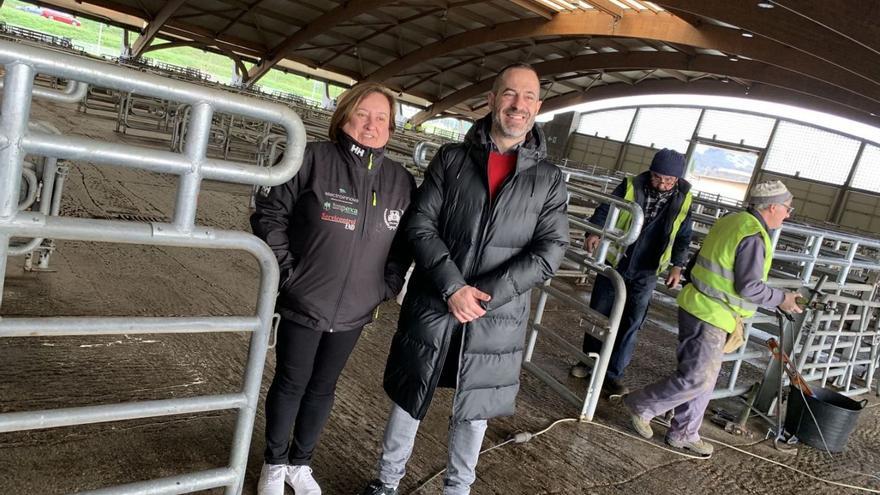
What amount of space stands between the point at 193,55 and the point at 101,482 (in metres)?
50.5

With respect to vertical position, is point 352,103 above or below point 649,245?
above

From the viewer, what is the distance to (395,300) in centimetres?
563

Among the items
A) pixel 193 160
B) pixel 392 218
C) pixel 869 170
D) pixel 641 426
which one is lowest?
pixel 641 426

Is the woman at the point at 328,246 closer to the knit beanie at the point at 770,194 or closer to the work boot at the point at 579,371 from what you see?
the knit beanie at the point at 770,194

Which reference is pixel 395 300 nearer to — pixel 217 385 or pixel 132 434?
pixel 217 385

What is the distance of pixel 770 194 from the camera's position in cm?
355

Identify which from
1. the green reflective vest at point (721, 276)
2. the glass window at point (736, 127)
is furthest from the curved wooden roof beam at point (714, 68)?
the green reflective vest at point (721, 276)

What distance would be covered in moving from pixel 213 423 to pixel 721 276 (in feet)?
9.56

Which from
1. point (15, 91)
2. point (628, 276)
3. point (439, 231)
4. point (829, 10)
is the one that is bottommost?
point (628, 276)

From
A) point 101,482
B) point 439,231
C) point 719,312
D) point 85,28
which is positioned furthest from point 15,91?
point 85,28

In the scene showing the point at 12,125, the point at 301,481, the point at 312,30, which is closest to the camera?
the point at 12,125

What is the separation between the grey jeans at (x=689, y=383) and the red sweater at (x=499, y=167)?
1.96 m

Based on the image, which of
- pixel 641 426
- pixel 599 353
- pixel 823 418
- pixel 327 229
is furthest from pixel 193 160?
pixel 823 418

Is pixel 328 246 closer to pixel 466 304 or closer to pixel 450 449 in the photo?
pixel 466 304
